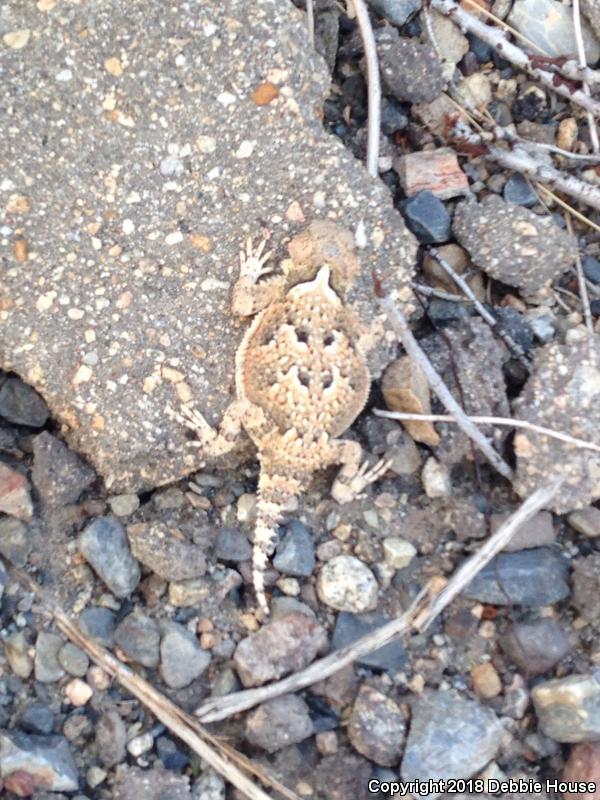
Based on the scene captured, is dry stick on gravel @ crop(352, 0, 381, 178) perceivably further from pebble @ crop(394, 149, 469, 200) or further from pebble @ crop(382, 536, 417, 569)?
pebble @ crop(382, 536, 417, 569)

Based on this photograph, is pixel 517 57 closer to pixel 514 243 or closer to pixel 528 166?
pixel 528 166

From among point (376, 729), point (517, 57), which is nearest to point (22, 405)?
point (376, 729)

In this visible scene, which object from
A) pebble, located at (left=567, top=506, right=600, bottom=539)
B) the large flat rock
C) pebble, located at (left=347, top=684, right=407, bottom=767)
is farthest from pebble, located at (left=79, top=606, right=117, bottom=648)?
pebble, located at (left=567, top=506, right=600, bottom=539)

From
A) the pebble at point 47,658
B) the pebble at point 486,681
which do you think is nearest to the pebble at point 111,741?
the pebble at point 47,658

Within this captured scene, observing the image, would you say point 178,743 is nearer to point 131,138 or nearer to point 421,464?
point 421,464

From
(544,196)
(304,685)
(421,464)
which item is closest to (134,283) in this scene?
(421,464)

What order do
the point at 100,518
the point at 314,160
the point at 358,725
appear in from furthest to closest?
the point at 314,160, the point at 100,518, the point at 358,725

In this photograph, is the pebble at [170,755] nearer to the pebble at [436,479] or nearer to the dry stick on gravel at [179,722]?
the dry stick on gravel at [179,722]
